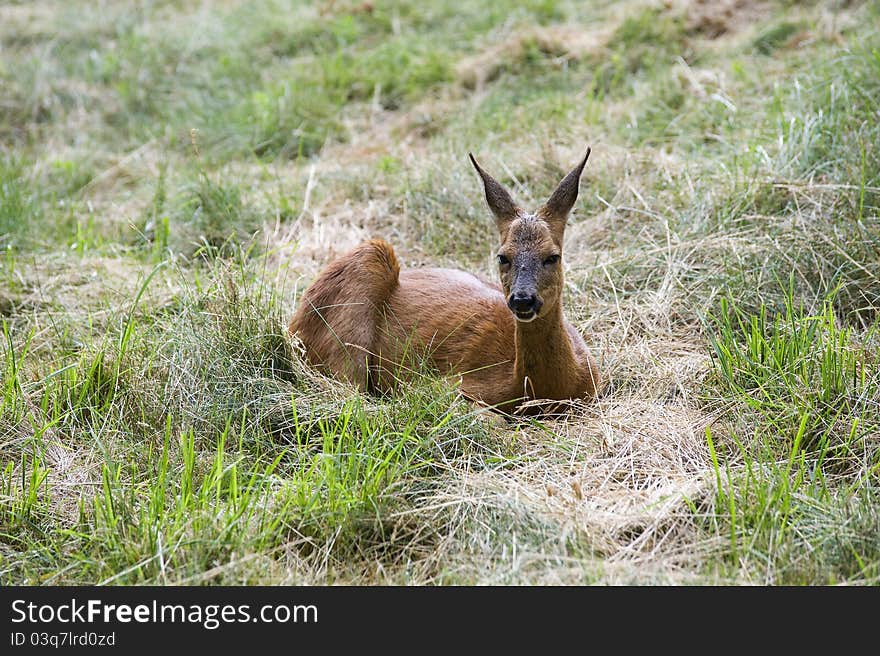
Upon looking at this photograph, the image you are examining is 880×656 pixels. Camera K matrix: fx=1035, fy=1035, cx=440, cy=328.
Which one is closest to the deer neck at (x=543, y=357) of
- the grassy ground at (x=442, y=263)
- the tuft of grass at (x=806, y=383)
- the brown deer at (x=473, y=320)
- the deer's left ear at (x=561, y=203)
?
the brown deer at (x=473, y=320)

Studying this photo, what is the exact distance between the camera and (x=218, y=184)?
6184 millimetres

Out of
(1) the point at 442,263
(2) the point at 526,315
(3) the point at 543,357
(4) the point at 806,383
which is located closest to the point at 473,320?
(3) the point at 543,357

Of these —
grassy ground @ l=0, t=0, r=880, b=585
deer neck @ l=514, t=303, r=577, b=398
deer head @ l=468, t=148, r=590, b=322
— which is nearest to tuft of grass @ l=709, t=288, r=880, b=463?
grassy ground @ l=0, t=0, r=880, b=585

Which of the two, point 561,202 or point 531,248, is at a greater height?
point 561,202

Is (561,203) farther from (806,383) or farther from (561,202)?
(806,383)

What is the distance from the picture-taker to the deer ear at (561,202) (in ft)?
13.9

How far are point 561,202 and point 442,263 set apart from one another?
5.24 feet

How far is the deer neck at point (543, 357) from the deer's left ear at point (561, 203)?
1.16 ft

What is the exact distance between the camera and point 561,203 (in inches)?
168

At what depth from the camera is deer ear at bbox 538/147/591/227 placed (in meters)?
4.25

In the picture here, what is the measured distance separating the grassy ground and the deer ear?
2.61 ft

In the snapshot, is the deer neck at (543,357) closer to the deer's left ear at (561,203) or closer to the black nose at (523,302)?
the black nose at (523,302)

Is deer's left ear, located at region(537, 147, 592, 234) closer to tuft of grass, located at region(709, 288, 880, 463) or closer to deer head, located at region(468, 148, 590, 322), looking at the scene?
deer head, located at region(468, 148, 590, 322)
